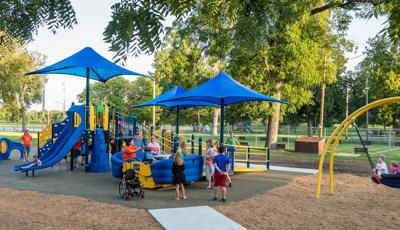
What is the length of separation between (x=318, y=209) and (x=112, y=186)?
612cm

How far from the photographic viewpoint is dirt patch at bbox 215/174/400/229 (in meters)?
7.64

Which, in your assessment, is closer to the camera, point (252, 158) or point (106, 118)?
point (106, 118)

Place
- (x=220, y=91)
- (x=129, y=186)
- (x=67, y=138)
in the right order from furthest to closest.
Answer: (x=67, y=138)
(x=220, y=91)
(x=129, y=186)

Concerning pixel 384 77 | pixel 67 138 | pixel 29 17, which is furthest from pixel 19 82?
pixel 384 77

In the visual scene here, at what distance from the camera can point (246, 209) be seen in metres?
8.81

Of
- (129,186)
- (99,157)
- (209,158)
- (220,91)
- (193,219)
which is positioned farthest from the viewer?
(99,157)

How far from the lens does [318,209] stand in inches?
353

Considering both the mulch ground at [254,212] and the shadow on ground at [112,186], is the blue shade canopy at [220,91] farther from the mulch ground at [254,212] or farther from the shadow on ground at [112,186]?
the mulch ground at [254,212]

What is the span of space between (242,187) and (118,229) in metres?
5.71

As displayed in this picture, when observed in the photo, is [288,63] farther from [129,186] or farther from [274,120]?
[129,186]

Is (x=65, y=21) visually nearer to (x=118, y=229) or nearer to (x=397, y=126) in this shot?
(x=118, y=229)

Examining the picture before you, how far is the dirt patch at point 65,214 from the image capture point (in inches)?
285

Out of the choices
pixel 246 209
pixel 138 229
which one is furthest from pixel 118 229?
pixel 246 209

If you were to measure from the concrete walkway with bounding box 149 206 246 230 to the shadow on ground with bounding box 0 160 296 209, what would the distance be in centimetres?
60
